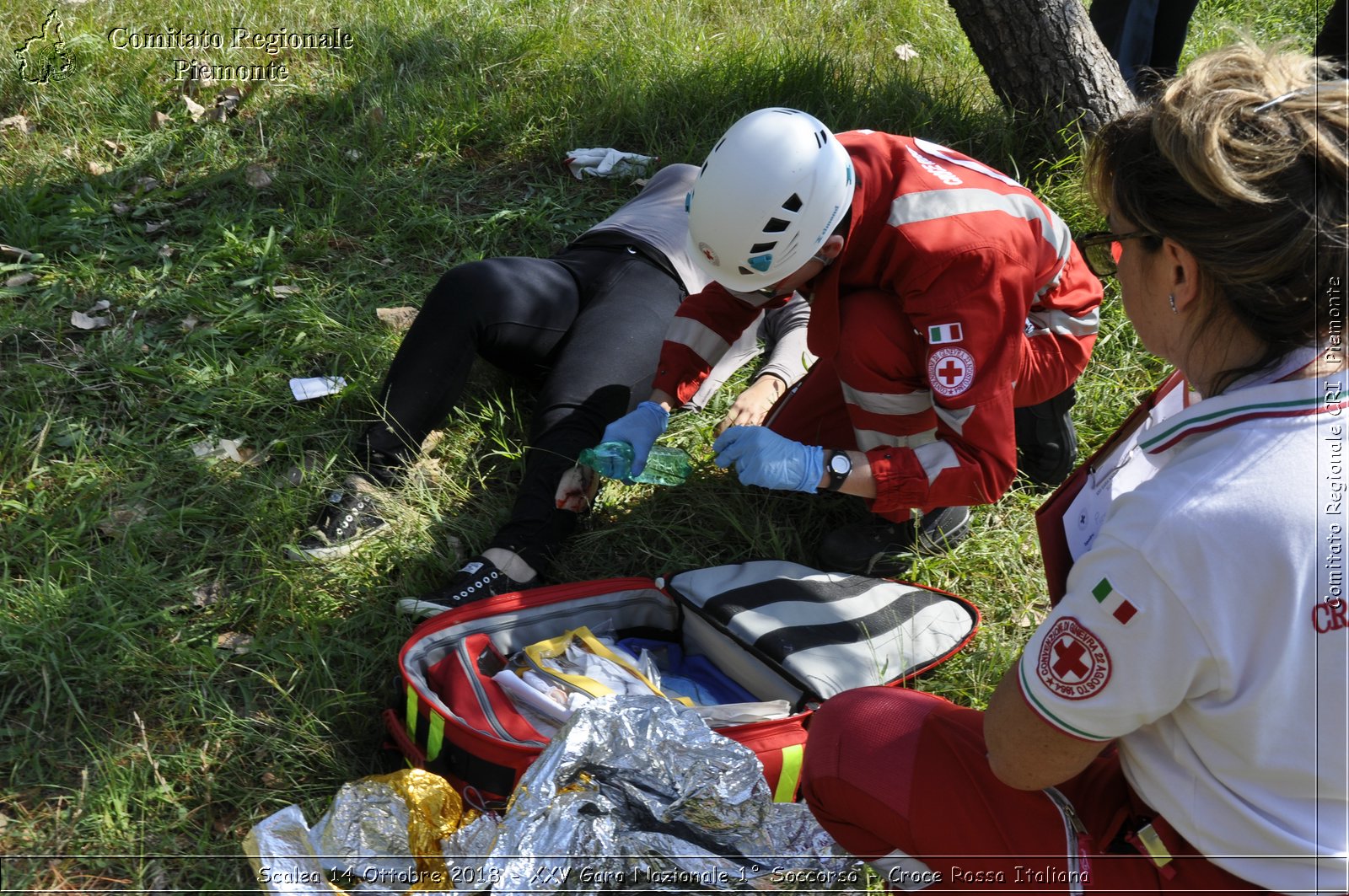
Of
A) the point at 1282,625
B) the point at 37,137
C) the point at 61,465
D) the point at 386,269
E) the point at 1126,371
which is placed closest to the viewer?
the point at 1282,625

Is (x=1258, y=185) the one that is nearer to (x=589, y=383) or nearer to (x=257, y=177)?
(x=589, y=383)

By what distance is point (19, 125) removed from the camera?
422cm

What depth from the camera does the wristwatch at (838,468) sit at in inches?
96.9

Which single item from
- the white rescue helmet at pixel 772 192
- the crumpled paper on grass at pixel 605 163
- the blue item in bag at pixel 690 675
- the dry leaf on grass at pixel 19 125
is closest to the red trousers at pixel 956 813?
the blue item in bag at pixel 690 675

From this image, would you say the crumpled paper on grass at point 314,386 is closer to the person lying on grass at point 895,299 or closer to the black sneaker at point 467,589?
the black sneaker at point 467,589

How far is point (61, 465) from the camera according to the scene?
2.94 m

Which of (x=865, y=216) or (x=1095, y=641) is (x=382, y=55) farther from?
(x=1095, y=641)

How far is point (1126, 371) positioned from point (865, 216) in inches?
56.0

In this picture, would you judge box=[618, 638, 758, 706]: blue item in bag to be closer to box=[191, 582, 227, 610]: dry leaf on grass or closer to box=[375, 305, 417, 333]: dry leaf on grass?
box=[191, 582, 227, 610]: dry leaf on grass

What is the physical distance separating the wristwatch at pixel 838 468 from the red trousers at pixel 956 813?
702 millimetres

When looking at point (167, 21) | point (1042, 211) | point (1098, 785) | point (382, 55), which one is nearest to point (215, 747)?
point (1098, 785)

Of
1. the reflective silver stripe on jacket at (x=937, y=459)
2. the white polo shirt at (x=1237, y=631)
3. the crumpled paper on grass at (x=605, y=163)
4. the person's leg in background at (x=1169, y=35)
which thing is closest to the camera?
the white polo shirt at (x=1237, y=631)

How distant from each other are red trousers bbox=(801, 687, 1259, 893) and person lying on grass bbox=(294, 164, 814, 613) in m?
1.15

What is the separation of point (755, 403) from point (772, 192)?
0.90m
